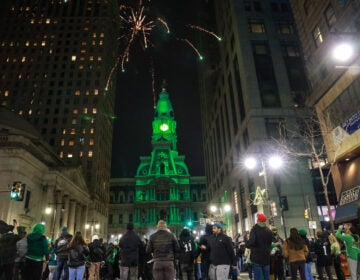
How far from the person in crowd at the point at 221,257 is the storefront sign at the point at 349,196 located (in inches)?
612

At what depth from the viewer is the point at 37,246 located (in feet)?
27.3

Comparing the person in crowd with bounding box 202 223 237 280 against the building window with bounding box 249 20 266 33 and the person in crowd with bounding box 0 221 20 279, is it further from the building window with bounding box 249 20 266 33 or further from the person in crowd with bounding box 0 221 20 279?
the building window with bounding box 249 20 266 33

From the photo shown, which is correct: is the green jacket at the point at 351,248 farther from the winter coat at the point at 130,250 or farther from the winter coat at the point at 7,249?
the winter coat at the point at 7,249

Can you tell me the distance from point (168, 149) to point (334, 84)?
81844mm

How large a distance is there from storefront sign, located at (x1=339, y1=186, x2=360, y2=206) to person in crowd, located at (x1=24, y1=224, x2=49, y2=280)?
19.2 m

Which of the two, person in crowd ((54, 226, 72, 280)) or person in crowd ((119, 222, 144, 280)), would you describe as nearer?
person in crowd ((119, 222, 144, 280))

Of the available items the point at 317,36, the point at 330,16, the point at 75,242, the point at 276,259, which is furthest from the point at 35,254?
the point at 317,36

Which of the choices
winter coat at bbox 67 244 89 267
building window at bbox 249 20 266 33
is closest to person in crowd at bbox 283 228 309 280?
winter coat at bbox 67 244 89 267

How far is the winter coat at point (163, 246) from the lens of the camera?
701 centimetres

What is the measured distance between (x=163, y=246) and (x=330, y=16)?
2370 cm

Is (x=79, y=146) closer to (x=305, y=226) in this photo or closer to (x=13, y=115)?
(x=13, y=115)

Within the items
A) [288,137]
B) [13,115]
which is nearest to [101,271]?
[288,137]

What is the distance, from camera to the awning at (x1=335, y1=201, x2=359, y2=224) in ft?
61.8

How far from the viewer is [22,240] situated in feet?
28.7
